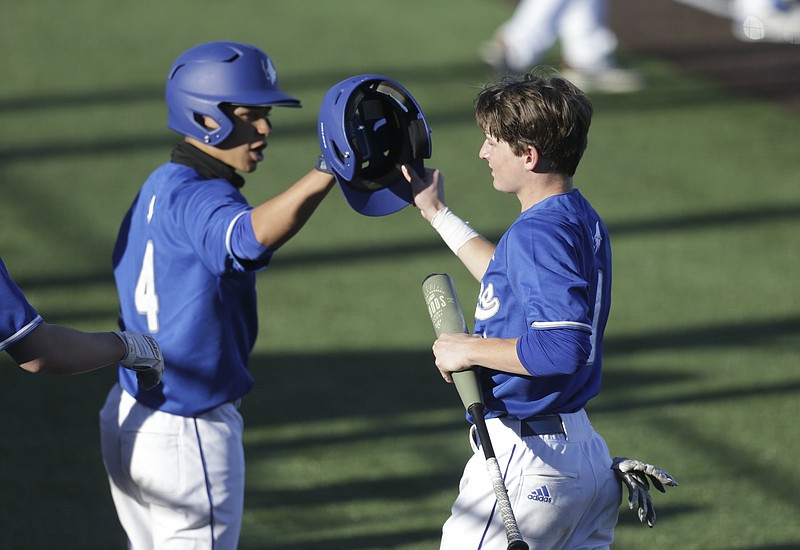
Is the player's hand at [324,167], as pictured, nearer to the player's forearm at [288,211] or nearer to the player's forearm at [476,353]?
the player's forearm at [288,211]

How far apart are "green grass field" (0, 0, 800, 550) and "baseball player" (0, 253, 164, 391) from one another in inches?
61.5

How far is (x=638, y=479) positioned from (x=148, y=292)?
1.68 meters

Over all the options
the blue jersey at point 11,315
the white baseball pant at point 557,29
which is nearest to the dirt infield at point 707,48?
the white baseball pant at point 557,29

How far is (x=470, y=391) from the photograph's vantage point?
10.2 ft

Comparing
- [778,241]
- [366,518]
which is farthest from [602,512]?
[778,241]

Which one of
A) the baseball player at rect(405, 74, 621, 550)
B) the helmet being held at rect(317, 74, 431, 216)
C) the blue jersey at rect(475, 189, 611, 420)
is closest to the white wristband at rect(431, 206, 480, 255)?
the helmet being held at rect(317, 74, 431, 216)

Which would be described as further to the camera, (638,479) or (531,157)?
(638,479)

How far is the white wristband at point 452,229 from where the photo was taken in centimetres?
353

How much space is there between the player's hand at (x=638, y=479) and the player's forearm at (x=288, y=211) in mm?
1189

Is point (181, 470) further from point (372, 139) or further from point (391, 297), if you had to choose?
point (391, 297)

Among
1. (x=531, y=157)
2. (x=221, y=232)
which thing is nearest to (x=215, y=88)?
(x=221, y=232)

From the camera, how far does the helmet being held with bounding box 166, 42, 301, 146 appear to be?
12.4ft

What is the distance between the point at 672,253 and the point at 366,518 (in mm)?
3762

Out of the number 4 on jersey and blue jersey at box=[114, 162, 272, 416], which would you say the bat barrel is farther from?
Answer: the number 4 on jersey
